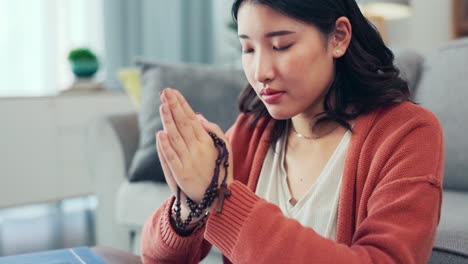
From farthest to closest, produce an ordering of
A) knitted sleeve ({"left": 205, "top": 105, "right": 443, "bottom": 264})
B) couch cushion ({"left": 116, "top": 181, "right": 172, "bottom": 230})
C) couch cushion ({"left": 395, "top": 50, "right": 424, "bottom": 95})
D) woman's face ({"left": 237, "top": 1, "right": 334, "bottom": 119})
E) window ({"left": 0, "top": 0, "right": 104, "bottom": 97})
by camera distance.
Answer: window ({"left": 0, "top": 0, "right": 104, "bottom": 97}) → couch cushion ({"left": 395, "top": 50, "right": 424, "bottom": 95}) → couch cushion ({"left": 116, "top": 181, "right": 172, "bottom": 230}) → woman's face ({"left": 237, "top": 1, "right": 334, "bottom": 119}) → knitted sleeve ({"left": 205, "top": 105, "right": 443, "bottom": 264})

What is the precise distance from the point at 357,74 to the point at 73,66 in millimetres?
2318

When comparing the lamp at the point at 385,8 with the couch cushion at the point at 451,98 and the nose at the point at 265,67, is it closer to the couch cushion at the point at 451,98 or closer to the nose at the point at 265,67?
the couch cushion at the point at 451,98

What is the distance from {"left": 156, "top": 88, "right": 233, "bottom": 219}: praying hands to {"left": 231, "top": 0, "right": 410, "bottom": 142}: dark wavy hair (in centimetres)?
26

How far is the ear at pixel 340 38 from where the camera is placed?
0.85m

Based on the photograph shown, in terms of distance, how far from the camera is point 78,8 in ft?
10.7

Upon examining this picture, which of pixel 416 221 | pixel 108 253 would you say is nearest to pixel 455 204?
pixel 416 221

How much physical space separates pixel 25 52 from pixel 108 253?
2.53 meters

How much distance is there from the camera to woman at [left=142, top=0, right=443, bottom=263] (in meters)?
0.69

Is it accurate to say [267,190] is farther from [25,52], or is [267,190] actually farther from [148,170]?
[25,52]

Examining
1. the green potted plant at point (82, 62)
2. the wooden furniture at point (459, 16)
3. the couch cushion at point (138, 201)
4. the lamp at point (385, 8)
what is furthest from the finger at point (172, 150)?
the wooden furniture at point (459, 16)

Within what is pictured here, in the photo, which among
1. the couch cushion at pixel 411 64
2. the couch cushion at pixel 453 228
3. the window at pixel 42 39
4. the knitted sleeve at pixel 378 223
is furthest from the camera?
the window at pixel 42 39

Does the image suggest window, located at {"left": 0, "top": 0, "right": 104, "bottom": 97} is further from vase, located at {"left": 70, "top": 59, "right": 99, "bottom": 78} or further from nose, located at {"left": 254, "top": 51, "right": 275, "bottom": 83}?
nose, located at {"left": 254, "top": 51, "right": 275, "bottom": 83}

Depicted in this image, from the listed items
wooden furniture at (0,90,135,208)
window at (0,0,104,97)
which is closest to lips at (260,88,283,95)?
wooden furniture at (0,90,135,208)

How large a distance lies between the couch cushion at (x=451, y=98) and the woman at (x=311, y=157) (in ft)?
2.05
